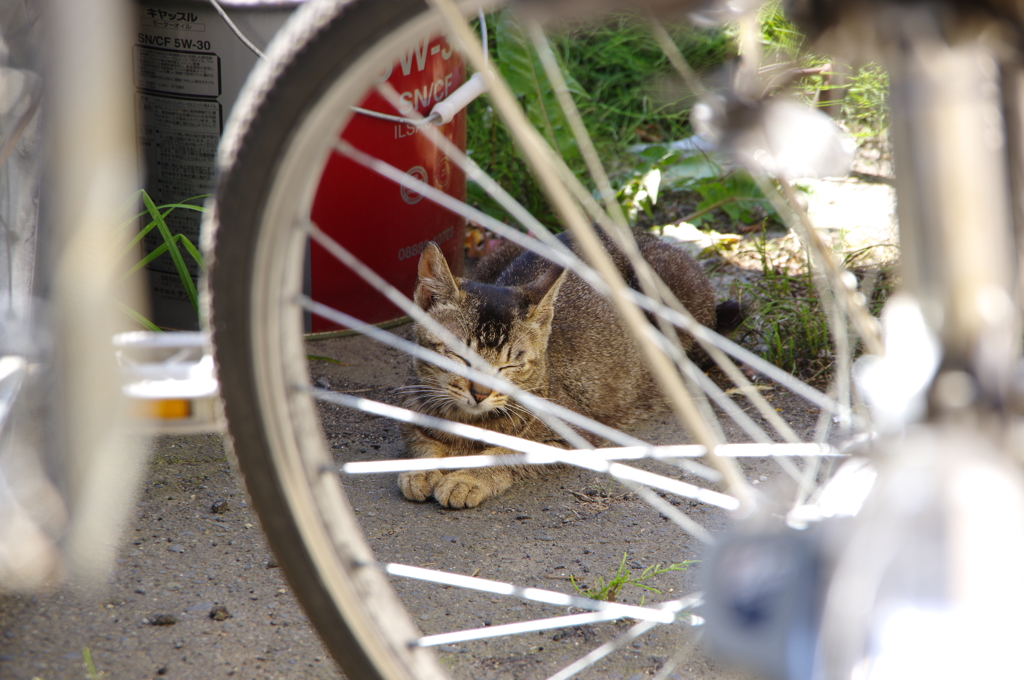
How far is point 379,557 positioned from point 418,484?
0.29m

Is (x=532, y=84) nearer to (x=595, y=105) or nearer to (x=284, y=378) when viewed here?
(x=595, y=105)

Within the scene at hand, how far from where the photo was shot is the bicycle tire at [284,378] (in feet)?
3.34

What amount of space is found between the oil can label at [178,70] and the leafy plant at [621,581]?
1.81 metres

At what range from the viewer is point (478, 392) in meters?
2.44

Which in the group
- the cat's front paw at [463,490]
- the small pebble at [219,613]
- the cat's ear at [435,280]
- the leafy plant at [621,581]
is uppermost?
the cat's ear at [435,280]

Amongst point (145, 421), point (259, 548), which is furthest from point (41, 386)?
point (259, 548)

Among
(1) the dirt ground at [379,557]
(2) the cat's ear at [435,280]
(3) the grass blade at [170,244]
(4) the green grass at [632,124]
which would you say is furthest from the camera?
(4) the green grass at [632,124]

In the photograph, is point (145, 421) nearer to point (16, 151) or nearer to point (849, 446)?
point (16, 151)

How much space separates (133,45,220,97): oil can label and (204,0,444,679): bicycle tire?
69.3 inches

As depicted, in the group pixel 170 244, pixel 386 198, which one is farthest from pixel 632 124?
pixel 170 244

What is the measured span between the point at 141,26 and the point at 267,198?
1.95 meters

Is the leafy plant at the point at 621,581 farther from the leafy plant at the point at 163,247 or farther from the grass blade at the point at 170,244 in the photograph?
the grass blade at the point at 170,244

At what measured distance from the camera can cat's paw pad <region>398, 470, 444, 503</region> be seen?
230 cm

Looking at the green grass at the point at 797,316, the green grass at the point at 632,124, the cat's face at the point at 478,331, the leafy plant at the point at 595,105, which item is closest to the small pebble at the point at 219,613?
the cat's face at the point at 478,331
